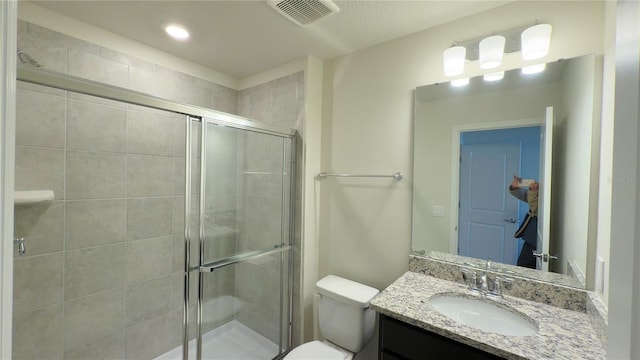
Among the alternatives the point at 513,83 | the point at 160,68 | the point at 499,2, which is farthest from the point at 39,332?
the point at 499,2

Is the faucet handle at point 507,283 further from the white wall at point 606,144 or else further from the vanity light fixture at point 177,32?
the vanity light fixture at point 177,32

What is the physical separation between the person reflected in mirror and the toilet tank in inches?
33.4

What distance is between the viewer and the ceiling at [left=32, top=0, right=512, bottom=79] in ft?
4.65

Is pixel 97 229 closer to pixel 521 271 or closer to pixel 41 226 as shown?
pixel 41 226

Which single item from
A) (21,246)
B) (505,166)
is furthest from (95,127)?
Answer: (505,166)

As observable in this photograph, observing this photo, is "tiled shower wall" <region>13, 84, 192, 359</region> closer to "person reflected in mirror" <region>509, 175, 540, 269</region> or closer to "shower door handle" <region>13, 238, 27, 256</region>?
"shower door handle" <region>13, 238, 27, 256</region>

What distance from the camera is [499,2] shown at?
135 centimetres

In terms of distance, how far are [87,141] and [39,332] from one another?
116 centimetres

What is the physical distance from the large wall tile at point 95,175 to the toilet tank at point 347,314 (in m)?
1.56

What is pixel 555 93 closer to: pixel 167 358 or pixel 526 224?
pixel 526 224

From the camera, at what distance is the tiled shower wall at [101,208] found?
1.49m

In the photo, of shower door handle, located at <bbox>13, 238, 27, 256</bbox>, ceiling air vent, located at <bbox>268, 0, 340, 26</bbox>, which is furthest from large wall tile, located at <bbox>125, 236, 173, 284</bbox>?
ceiling air vent, located at <bbox>268, 0, 340, 26</bbox>

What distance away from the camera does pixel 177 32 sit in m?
1.70

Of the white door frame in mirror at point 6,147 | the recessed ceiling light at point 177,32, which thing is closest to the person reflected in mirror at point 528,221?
the white door frame in mirror at point 6,147
